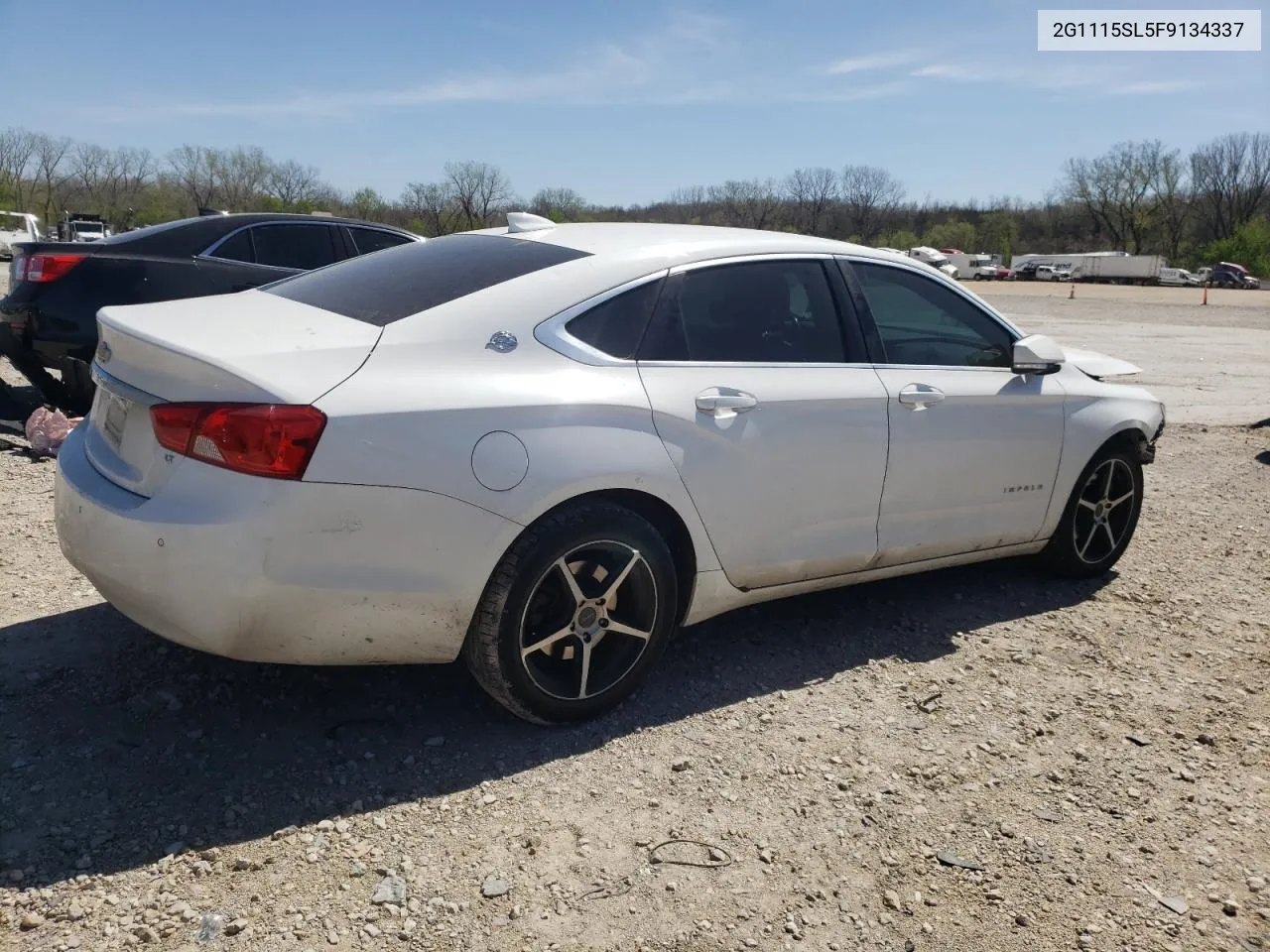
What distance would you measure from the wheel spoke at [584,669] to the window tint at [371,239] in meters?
5.82

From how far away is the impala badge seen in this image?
3205 mm

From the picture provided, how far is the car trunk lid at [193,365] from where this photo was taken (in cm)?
284

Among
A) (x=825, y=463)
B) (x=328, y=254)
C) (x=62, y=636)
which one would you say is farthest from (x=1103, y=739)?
(x=328, y=254)

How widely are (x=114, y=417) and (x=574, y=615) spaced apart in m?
1.55

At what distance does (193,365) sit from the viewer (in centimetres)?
290

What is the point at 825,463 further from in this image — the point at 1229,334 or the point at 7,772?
the point at 1229,334

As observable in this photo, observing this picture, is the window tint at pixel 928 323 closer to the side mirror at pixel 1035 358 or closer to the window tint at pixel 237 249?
the side mirror at pixel 1035 358

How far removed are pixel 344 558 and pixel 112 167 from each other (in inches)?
4838

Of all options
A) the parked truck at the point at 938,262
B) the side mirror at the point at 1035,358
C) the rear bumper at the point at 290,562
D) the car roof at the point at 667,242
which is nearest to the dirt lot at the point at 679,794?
the rear bumper at the point at 290,562

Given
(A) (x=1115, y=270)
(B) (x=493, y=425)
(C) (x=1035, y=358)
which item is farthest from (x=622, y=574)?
(A) (x=1115, y=270)

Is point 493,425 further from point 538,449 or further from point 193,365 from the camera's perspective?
point 193,365

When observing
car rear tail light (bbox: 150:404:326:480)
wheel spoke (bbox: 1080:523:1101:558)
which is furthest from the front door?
car rear tail light (bbox: 150:404:326:480)

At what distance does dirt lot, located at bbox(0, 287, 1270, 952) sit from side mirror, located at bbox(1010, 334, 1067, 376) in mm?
1132

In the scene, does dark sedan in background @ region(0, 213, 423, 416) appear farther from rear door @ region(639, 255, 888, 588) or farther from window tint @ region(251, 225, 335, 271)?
rear door @ region(639, 255, 888, 588)
